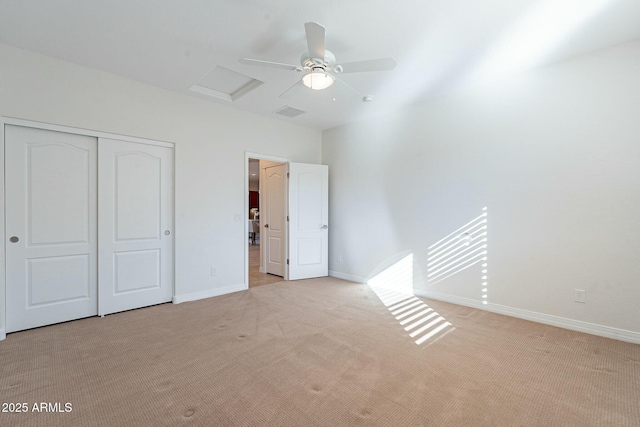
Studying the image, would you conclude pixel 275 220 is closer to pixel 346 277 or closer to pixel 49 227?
pixel 346 277

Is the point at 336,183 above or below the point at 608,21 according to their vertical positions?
below

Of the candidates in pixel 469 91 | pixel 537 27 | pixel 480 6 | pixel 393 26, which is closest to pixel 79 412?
pixel 393 26

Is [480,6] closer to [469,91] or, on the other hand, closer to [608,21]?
[608,21]

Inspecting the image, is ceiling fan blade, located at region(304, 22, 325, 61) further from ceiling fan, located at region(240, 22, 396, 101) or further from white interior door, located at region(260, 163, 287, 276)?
white interior door, located at region(260, 163, 287, 276)

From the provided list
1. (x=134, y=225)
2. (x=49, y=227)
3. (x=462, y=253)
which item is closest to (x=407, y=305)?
(x=462, y=253)

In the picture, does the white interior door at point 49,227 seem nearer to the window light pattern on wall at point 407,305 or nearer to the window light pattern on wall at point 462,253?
the window light pattern on wall at point 407,305

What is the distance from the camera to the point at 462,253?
395cm

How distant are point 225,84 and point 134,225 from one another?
7.13 feet

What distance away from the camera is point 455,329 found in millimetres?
3137

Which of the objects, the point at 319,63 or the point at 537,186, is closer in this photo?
the point at 319,63

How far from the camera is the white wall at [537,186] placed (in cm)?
287

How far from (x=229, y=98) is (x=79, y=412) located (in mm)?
3835

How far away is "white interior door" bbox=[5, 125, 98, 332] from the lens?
298 cm

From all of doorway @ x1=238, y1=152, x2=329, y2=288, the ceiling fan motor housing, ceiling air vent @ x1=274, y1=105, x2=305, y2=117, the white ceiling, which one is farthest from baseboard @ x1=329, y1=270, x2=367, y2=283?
the ceiling fan motor housing
